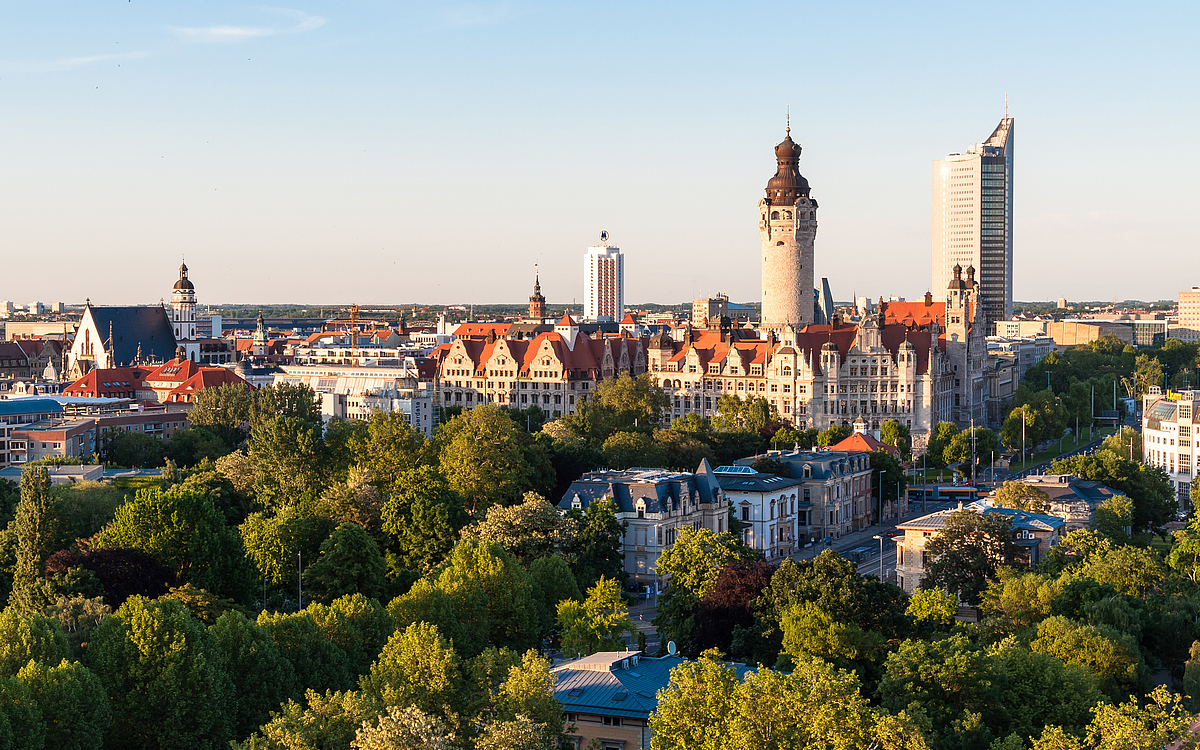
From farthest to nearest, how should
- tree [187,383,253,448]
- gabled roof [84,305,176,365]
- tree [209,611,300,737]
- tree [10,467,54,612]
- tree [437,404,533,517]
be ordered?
1. gabled roof [84,305,176,365]
2. tree [187,383,253,448]
3. tree [437,404,533,517]
4. tree [10,467,54,612]
5. tree [209,611,300,737]

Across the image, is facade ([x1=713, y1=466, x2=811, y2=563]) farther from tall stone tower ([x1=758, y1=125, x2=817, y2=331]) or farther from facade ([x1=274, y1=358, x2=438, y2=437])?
tall stone tower ([x1=758, y1=125, x2=817, y2=331])

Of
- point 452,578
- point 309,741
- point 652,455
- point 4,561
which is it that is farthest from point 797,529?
point 309,741

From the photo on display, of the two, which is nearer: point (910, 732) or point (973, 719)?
point (910, 732)

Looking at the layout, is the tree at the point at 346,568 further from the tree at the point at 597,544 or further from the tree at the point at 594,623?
the tree at the point at 594,623

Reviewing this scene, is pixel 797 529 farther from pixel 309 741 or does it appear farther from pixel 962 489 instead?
pixel 309 741

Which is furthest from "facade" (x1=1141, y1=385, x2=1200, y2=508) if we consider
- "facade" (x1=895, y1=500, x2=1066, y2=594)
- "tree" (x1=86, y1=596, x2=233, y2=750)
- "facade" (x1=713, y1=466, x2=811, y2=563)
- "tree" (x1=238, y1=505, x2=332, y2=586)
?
"tree" (x1=86, y1=596, x2=233, y2=750)

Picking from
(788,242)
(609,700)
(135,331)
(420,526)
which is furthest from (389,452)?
(135,331)
